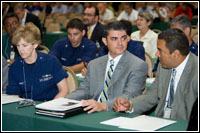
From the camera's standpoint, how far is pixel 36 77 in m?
3.56

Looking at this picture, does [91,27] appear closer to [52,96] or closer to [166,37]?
[52,96]

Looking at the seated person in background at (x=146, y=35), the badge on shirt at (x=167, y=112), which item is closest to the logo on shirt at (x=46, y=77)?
the badge on shirt at (x=167, y=112)

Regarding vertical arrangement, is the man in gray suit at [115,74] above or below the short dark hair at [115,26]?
below

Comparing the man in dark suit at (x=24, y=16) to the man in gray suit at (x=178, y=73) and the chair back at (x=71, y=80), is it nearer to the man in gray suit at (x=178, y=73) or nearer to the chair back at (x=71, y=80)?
the chair back at (x=71, y=80)

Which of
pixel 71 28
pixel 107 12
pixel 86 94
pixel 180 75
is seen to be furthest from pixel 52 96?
pixel 107 12

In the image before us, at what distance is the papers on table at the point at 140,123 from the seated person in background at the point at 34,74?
1.23m

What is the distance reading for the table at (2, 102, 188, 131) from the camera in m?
2.36

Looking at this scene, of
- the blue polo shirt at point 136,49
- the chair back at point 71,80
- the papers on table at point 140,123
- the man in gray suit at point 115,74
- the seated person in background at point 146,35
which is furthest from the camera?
the seated person in background at point 146,35

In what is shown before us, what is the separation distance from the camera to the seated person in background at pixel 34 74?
3.54 metres

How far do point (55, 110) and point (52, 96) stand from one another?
3.64 ft

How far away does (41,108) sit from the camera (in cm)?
263

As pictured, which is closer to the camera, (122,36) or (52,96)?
(122,36)

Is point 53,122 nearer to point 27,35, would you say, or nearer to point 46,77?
point 46,77

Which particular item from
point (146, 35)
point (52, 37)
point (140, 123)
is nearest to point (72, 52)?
point (146, 35)
